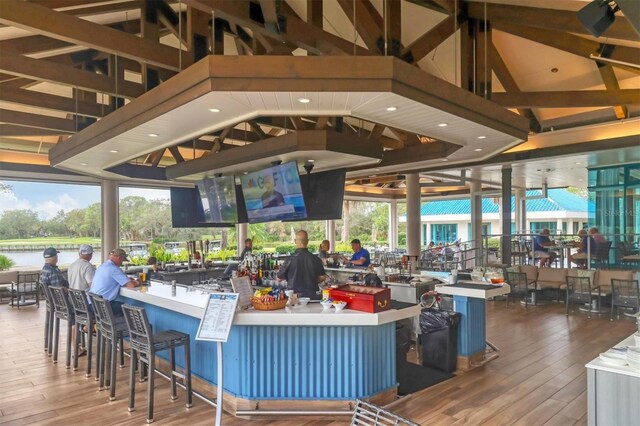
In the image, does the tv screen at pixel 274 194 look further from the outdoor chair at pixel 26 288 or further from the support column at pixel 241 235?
the support column at pixel 241 235

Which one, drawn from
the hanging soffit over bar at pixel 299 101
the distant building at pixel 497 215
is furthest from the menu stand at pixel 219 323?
the distant building at pixel 497 215

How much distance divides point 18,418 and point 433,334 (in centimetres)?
426

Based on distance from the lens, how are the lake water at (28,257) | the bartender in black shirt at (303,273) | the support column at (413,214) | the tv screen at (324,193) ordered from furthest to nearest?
the support column at (413,214), the lake water at (28,257), the tv screen at (324,193), the bartender in black shirt at (303,273)

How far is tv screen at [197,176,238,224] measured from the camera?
812 cm

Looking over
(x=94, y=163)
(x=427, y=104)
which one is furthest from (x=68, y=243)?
(x=427, y=104)

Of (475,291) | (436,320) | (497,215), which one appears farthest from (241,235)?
(497,215)

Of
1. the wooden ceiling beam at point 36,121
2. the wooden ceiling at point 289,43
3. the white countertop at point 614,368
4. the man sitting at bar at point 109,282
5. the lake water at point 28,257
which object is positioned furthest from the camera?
the lake water at point 28,257

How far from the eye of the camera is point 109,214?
442 inches

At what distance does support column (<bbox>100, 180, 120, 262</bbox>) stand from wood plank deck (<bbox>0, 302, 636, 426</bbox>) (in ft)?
15.9

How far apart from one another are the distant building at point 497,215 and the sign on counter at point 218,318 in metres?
15.4

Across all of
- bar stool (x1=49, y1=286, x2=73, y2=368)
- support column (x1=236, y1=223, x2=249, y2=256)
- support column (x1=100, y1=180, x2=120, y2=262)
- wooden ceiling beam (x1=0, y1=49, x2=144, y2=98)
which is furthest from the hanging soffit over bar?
support column (x1=236, y1=223, x2=249, y2=256)

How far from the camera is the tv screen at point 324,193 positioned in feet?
24.1

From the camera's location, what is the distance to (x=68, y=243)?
38.1 ft

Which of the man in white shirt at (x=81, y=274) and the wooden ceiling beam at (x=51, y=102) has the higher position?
the wooden ceiling beam at (x=51, y=102)
